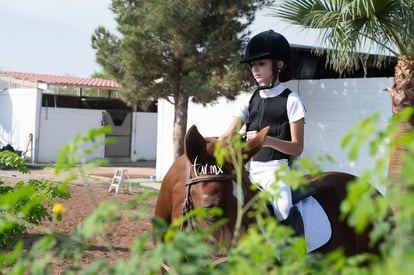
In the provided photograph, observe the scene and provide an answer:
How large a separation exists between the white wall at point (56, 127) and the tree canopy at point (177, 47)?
9.93m

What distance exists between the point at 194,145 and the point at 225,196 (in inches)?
Result: 12.8

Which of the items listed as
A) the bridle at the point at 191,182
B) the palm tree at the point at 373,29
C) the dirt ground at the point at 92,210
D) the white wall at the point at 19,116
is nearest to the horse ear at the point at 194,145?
the bridle at the point at 191,182

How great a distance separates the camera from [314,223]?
140 inches

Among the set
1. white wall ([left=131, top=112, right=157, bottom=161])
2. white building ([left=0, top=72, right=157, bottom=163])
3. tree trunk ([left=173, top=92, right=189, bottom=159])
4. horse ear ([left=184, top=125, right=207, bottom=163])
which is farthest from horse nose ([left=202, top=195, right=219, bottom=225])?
white wall ([left=131, top=112, right=157, bottom=161])

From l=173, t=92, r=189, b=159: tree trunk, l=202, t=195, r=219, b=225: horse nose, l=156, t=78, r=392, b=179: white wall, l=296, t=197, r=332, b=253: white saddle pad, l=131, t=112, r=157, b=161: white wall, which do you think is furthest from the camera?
l=131, t=112, r=157, b=161: white wall

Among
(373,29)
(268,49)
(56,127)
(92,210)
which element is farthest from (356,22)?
(56,127)

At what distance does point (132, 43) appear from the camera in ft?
47.7

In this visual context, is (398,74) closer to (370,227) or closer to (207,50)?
(370,227)

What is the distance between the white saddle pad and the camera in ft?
11.5

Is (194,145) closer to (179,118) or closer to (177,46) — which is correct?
(177,46)

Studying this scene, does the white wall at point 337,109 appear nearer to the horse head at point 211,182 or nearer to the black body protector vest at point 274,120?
the black body protector vest at point 274,120

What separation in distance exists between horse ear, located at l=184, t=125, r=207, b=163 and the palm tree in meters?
4.82

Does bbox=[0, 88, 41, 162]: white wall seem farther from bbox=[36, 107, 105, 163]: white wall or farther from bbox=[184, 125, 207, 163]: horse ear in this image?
bbox=[184, 125, 207, 163]: horse ear

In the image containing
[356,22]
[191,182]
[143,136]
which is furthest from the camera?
[143,136]
